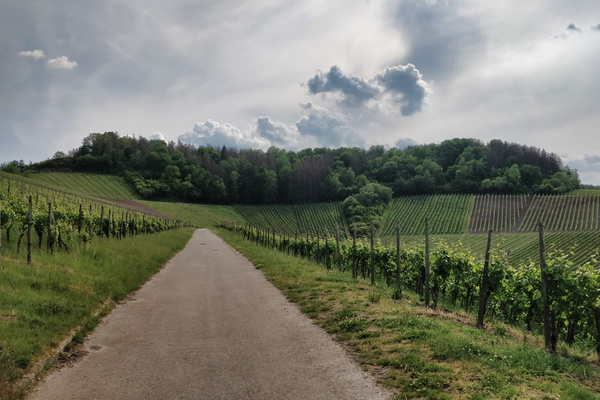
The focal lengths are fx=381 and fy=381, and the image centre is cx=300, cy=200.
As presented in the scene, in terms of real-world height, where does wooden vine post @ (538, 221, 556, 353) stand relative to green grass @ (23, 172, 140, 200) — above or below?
below

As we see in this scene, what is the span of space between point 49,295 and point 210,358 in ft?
15.9

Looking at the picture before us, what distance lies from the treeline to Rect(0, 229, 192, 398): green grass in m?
105

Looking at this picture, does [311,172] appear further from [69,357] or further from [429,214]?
[69,357]

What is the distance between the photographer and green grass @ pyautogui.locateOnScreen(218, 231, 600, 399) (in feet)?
16.7

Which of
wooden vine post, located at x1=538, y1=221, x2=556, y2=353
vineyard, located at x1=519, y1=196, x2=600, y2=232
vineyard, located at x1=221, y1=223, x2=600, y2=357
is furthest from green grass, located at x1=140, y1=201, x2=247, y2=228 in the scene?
wooden vine post, located at x1=538, y1=221, x2=556, y2=353

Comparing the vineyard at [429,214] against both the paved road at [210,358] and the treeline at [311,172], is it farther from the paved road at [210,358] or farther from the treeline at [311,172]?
the paved road at [210,358]

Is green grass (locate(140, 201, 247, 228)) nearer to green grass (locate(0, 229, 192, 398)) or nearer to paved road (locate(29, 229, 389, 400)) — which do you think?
green grass (locate(0, 229, 192, 398))

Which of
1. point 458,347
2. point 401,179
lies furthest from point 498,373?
point 401,179

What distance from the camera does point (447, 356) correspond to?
6.21m

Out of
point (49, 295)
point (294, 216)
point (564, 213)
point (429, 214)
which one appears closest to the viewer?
point (49, 295)

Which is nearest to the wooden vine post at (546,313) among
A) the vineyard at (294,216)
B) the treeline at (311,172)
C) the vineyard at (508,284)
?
the vineyard at (508,284)

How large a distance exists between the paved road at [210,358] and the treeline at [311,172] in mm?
110119

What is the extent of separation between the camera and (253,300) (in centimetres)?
1138

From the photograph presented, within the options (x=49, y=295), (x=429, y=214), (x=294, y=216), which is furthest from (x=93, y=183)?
(x=49, y=295)
